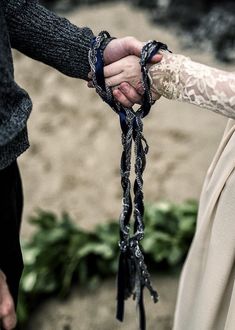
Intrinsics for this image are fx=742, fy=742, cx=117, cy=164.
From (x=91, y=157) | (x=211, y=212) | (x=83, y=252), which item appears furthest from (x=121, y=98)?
(x=91, y=157)

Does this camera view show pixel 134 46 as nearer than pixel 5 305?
No

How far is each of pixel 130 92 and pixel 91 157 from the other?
217 centimetres

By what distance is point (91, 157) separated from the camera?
406cm

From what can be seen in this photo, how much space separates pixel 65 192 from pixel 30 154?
1.56ft

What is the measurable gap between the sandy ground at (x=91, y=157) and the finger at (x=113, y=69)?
1172 millimetres

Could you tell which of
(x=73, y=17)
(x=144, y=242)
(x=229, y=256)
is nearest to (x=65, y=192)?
(x=144, y=242)

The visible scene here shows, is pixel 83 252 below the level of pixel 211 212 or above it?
below

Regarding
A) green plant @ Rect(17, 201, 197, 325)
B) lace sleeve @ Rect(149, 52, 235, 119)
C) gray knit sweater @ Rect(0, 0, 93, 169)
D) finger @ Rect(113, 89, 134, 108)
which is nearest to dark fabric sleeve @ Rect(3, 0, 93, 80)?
gray knit sweater @ Rect(0, 0, 93, 169)

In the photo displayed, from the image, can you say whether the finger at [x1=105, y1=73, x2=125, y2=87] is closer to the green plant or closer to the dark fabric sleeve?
the dark fabric sleeve

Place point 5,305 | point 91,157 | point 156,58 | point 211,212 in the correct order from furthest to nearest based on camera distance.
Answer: point 91,157 → point 211,212 → point 156,58 → point 5,305

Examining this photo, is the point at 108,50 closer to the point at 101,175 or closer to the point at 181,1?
the point at 101,175

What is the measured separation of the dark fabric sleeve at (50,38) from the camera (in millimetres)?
1863

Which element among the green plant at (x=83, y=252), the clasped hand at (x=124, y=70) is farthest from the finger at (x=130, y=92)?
the green plant at (x=83, y=252)

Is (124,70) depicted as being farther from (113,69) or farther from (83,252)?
(83,252)
